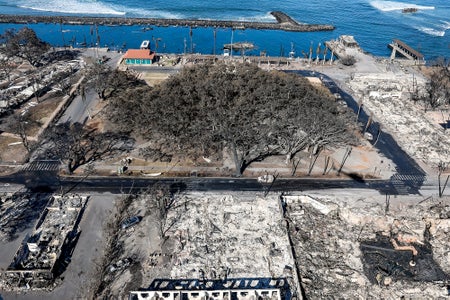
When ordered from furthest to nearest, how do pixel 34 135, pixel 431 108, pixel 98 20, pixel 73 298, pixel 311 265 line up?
pixel 98 20
pixel 431 108
pixel 34 135
pixel 311 265
pixel 73 298

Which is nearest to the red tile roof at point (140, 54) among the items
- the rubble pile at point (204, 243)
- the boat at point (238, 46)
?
the boat at point (238, 46)

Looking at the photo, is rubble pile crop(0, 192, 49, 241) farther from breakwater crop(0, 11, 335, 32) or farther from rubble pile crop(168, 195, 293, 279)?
breakwater crop(0, 11, 335, 32)

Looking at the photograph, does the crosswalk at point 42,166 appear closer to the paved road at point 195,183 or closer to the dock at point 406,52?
the paved road at point 195,183

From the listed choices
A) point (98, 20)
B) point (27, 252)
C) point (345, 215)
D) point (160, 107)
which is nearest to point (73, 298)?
point (27, 252)

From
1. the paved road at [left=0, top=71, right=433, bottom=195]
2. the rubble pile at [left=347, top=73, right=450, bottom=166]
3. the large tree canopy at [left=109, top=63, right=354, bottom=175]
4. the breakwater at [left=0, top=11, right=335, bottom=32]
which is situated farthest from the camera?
the breakwater at [left=0, top=11, right=335, bottom=32]

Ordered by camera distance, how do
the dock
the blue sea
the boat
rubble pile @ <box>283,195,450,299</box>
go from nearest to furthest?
rubble pile @ <box>283,195,450,299</box> → the dock → the boat → the blue sea

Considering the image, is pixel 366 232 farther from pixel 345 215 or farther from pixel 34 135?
pixel 34 135

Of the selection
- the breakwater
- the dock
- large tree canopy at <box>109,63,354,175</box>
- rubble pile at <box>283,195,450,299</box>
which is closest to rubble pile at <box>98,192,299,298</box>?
rubble pile at <box>283,195,450,299</box>
